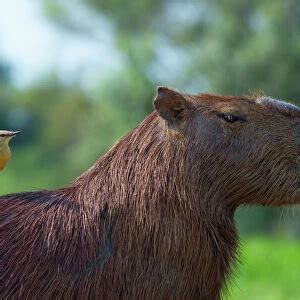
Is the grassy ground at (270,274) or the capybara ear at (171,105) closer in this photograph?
the capybara ear at (171,105)

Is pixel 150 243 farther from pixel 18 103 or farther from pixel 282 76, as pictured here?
pixel 18 103

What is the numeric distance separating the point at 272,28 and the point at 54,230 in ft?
100.0

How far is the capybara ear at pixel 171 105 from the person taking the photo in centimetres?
559

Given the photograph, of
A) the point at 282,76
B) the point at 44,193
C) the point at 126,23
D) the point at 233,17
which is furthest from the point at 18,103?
the point at 44,193

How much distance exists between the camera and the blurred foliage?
33688mm

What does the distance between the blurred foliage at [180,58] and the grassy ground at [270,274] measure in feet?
25.9

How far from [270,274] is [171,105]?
12.8 m

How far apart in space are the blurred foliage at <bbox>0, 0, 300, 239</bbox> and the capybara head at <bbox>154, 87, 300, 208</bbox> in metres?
22.7

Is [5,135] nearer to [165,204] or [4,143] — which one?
[4,143]

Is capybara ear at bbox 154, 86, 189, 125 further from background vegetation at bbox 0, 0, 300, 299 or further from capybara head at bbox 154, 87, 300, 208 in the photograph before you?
background vegetation at bbox 0, 0, 300, 299

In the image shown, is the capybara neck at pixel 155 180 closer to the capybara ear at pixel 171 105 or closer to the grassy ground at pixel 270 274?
the capybara ear at pixel 171 105

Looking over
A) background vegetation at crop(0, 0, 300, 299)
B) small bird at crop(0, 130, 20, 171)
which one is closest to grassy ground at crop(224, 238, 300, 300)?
background vegetation at crop(0, 0, 300, 299)

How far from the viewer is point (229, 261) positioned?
5660mm

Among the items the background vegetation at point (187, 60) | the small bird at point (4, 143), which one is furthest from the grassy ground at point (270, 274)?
the small bird at point (4, 143)
